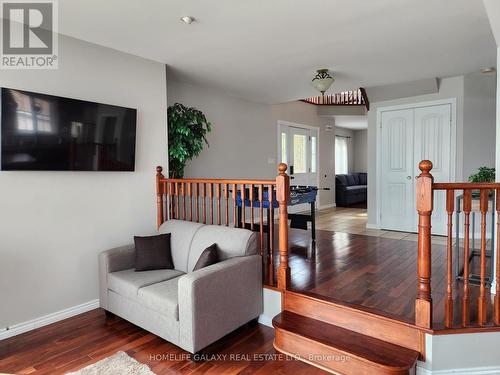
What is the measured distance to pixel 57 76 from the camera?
295 cm

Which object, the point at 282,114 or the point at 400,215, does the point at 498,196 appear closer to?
the point at 400,215

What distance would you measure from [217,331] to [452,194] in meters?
1.94

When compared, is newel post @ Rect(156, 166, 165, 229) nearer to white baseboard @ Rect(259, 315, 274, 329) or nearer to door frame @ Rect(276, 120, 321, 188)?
white baseboard @ Rect(259, 315, 274, 329)

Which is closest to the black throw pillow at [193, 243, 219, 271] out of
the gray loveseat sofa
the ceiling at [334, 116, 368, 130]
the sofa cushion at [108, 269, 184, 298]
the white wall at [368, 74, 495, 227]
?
the gray loveseat sofa

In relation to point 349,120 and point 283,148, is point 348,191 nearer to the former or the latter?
point 349,120

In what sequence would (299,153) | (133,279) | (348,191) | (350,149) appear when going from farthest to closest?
(350,149)
(348,191)
(299,153)
(133,279)

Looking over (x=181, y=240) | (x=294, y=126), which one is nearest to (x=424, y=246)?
(x=181, y=240)

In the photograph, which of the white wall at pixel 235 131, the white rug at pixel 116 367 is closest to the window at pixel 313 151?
the white wall at pixel 235 131

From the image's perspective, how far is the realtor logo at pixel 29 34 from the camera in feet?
8.26

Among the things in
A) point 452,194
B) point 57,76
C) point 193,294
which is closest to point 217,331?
point 193,294

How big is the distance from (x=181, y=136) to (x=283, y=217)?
76.5 inches

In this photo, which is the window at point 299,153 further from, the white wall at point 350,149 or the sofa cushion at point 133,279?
the sofa cushion at point 133,279

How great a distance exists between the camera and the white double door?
199 inches

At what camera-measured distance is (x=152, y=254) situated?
309cm
